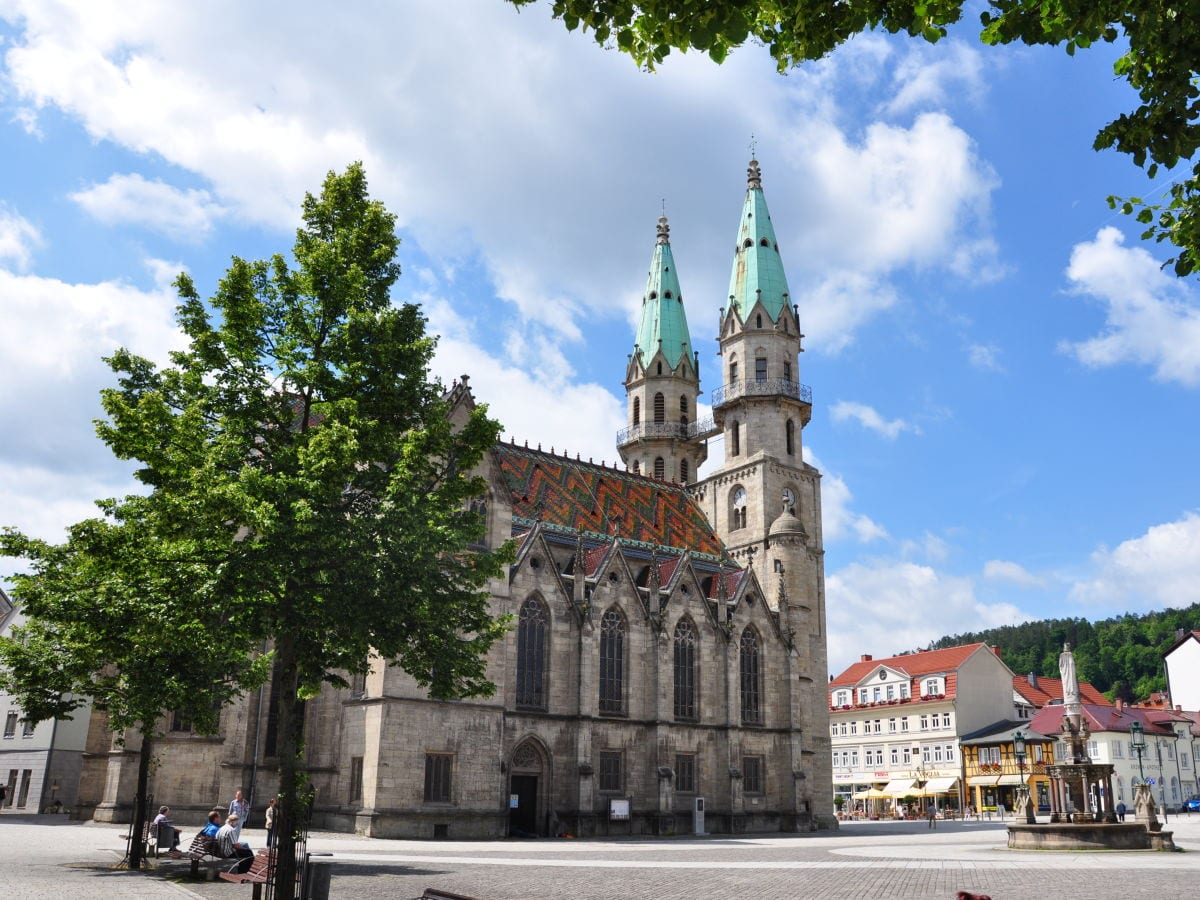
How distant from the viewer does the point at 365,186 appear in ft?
71.3

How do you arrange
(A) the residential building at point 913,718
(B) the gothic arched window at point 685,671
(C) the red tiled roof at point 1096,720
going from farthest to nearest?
(A) the residential building at point 913,718 → (C) the red tiled roof at point 1096,720 → (B) the gothic arched window at point 685,671

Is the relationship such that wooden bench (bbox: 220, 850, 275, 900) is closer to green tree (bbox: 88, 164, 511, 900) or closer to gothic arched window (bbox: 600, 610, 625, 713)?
green tree (bbox: 88, 164, 511, 900)

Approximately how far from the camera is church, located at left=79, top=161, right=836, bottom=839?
36375 millimetres

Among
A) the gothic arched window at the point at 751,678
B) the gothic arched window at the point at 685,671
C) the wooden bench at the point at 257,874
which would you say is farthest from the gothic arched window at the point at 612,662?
the wooden bench at the point at 257,874

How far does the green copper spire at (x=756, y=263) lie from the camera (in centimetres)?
6328

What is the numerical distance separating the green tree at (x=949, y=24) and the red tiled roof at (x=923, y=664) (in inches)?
2889

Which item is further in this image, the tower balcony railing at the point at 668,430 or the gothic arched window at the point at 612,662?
the tower balcony railing at the point at 668,430

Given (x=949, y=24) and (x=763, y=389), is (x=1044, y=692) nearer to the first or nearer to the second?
(x=763, y=389)

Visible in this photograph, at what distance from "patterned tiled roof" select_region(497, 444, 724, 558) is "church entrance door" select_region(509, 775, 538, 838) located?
11.4m

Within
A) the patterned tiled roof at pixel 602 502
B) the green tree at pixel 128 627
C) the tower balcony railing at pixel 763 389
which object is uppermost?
the tower balcony railing at pixel 763 389

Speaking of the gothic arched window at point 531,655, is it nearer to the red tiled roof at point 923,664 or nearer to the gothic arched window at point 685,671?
the gothic arched window at point 685,671

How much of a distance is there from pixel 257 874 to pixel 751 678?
37.7 metres

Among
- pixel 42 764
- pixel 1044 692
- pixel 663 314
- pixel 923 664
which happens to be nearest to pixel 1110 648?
pixel 1044 692

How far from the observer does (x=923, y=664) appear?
267 ft
